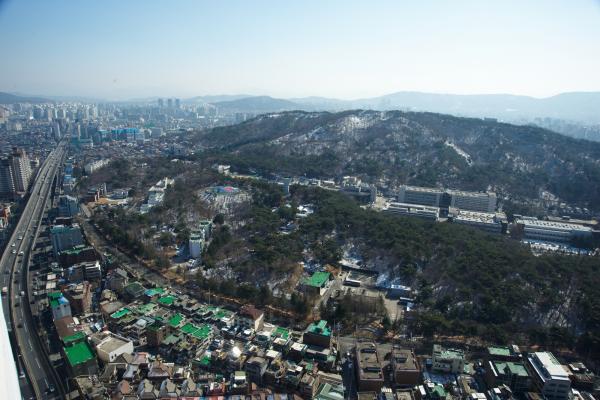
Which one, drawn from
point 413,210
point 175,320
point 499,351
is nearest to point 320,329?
point 175,320

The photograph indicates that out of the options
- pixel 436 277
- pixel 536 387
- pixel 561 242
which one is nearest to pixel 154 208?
pixel 436 277

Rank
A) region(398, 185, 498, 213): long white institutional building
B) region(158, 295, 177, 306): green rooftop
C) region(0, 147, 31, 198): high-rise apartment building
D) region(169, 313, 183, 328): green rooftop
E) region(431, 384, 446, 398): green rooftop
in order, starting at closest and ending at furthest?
region(431, 384, 446, 398): green rooftop, region(169, 313, 183, 328): green rooftop, region(158, 295, 177, 306): green rooftop, region(398, 185, 498, 213): long white institutional building, region(0, 147, 31, 198): high-rise apartment building

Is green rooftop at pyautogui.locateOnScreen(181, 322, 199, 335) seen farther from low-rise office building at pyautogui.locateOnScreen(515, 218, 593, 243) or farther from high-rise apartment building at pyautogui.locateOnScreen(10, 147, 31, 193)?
high-rise apartment building at pyautogui.locateOnScreen(10, 147, 31, 193)

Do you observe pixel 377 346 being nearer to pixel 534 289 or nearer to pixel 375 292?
pixel 375 292

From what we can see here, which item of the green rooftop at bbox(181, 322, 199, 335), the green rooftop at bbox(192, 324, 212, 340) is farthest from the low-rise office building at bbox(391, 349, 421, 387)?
the green rooftop at bbox(181, 322, 199, 335)

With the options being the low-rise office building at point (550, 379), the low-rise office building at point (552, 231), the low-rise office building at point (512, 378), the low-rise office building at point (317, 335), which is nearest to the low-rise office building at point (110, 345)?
the low-rise office building at point (317, 335)

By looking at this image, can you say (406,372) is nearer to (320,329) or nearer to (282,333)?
(320,329)
